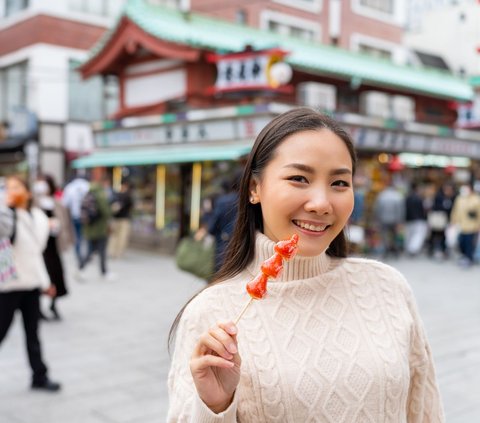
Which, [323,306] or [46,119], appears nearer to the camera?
[323,306]

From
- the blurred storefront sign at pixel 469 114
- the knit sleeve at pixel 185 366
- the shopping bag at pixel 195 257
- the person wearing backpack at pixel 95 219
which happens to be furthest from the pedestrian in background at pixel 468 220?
the knit sleeve at pixel 185 366

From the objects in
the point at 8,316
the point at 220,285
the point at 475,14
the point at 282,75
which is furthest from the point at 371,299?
the point at 282,75

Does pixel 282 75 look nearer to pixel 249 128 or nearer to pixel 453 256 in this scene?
pixel 249 128

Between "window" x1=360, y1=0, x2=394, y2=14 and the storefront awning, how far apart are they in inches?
539

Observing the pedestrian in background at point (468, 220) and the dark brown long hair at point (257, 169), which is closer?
the dark brown long hair at point (257, 169)

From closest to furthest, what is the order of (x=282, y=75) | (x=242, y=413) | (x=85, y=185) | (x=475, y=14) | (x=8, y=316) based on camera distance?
(x=242, y=413) → (x=475, y=14) → (x=8, y=316) → (x=282, y=75) → (x=85, y=185)

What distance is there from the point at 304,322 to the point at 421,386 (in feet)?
1.36

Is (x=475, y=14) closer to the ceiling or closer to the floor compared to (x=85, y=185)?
closer to the ceiling

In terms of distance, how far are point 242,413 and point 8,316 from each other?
3.83 m

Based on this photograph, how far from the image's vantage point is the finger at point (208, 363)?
132 cm

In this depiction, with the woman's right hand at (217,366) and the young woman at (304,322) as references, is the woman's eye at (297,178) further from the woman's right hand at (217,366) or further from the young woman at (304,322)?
the woman's right hand at (217,366)

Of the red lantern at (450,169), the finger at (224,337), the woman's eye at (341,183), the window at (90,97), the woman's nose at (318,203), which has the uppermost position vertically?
the window at (90,97)

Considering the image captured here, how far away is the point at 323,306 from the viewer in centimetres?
168

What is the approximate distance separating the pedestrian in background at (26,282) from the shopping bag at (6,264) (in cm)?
5
